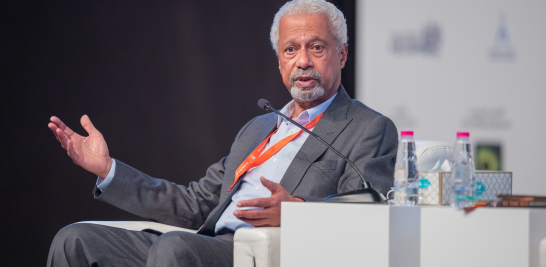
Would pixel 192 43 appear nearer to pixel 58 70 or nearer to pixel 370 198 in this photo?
pixel 58 70

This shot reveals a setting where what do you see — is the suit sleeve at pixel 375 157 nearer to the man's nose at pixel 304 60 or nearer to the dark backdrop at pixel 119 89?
the man's nose at pixel 304 60

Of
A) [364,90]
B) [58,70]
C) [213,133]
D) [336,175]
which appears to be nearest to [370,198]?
[336,175]

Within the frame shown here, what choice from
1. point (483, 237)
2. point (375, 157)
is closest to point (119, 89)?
point (375, 157)

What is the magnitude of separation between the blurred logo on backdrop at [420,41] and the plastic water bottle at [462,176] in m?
1.66

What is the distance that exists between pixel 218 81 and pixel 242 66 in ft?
0.57

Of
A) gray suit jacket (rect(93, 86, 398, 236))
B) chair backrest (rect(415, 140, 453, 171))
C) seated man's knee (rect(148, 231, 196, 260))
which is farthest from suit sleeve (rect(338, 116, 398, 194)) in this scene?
seated man's knee (rect(148, 231, 196, 260))

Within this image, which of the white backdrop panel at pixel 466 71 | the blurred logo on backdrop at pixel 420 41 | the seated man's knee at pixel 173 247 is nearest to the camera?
the seated man's knee at pixel 173 247

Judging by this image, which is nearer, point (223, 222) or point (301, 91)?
point (223, 222)

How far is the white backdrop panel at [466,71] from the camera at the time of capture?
9.27ft

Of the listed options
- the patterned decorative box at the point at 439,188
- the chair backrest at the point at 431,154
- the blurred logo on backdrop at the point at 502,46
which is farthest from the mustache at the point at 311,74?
the blurred logo on backdrop at the point at 502,46

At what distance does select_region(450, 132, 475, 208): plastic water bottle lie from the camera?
4.44ft

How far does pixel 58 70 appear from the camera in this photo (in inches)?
125

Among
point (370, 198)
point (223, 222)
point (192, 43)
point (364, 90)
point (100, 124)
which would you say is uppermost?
point (192, 43)

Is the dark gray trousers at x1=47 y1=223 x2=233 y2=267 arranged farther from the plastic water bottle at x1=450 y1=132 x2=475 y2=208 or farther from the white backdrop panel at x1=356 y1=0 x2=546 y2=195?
the white backdrop panel at x1=356 y1=0 x2=546 y2=195
